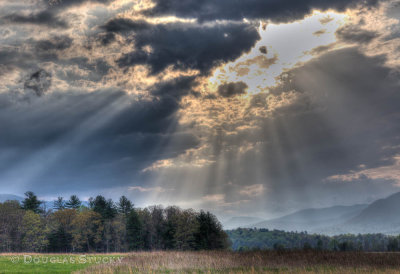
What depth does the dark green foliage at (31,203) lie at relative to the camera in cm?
11974

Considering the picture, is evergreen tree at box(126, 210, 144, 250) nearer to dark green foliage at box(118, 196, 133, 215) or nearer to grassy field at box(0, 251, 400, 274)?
dark green foliage at box(118, 196, 133, 215)

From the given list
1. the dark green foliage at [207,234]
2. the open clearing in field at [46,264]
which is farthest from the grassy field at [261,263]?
the dark green foliage at [207,234]

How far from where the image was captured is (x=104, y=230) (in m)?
115

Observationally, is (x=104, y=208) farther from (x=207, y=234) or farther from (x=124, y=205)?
(x=207, y=234)

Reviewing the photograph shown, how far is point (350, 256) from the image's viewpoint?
32.0m

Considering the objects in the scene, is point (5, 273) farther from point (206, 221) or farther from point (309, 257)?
point (206, 221)

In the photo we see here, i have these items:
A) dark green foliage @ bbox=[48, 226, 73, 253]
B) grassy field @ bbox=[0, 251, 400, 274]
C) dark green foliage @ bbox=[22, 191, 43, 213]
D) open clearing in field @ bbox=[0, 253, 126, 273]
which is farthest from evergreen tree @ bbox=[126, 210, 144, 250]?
grassy field @ bbox=[0, 251, 400, 274]

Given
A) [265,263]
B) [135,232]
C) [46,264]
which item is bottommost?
[135,232]

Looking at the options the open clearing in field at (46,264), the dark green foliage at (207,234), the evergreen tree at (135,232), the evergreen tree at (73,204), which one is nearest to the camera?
the open clearing in field at (46,264)

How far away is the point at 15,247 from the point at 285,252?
338ft

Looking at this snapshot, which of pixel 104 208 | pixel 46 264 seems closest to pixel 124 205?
pixel 104 208

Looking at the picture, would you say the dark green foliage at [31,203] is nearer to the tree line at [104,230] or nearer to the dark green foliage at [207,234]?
the tree line at [104,230]

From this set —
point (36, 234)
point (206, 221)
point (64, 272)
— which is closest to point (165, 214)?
point (206, 221)

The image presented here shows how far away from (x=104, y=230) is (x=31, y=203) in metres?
31.6
